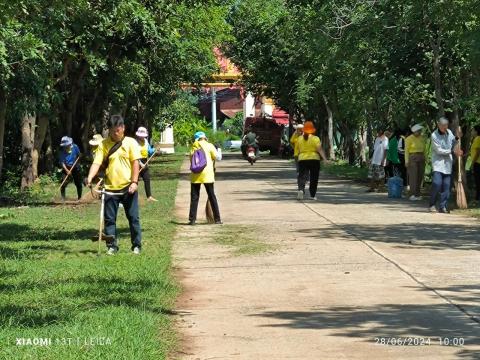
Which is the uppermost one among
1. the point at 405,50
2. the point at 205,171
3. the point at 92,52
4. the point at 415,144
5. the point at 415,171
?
the point at 405,50

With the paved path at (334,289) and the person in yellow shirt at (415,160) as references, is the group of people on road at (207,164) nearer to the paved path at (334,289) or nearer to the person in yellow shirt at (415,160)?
the person in yellow shirt at (415,160)

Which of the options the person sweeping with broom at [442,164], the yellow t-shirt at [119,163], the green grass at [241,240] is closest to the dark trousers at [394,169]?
the person sweeping with broom at [442,164]

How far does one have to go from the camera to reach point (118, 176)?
12.7 meters

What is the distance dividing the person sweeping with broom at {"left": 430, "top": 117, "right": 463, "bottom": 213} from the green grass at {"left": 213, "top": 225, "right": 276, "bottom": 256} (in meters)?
4.31

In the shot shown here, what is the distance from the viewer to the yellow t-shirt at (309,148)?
2142cm

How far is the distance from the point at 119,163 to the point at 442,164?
774 centimetres

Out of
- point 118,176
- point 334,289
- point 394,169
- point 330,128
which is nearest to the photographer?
point 334,289

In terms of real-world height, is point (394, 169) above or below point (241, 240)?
above

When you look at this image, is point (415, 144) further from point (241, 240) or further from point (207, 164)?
point (241, 240)

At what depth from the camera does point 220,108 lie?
107375 mm

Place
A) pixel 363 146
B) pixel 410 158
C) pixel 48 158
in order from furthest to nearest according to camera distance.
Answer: pixel 363 146 → pixel 48 158 → pixel 410 158

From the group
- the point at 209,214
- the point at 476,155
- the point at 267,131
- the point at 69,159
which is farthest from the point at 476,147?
the point at 267,131

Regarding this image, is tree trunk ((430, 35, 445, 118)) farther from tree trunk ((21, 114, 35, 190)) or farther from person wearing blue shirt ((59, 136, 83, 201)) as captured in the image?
tree trunk ((21, 114, 35, 190))

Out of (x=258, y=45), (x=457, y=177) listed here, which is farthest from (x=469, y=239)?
(x=258, y=45)
